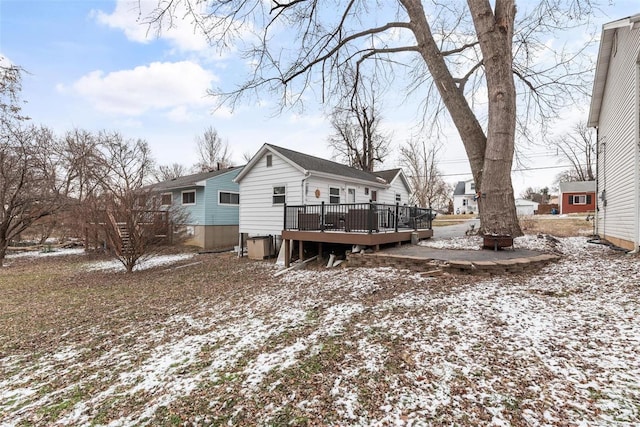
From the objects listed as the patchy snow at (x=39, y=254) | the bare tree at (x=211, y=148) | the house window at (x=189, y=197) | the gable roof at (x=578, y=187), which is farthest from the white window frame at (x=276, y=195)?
the gable roof at (x=578, y=187)

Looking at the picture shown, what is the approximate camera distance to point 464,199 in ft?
159

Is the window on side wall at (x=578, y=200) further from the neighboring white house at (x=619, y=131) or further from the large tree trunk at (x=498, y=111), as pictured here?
the large tree trunk at (x=498, y=111)

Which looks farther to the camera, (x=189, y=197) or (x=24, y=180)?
(x=189, y=197)

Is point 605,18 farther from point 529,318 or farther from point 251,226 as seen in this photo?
point 251,226

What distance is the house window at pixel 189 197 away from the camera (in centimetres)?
1671

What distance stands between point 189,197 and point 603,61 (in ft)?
60.5

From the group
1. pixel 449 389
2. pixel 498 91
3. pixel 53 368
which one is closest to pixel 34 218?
pixel 53 368

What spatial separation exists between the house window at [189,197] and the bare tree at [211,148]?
57.1ft

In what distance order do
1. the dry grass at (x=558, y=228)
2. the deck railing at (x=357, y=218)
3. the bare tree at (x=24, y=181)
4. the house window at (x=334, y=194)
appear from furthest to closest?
1. the house window at (x=334, y=194)
2. the bare tree at (x=24, y=181)
3. the dry grass at (x=558, y=228)
4. the deck railing at (x=357, y=218)

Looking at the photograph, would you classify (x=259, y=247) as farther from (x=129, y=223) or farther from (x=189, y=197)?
(x=189, y=197)

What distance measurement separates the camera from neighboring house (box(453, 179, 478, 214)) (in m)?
46.7

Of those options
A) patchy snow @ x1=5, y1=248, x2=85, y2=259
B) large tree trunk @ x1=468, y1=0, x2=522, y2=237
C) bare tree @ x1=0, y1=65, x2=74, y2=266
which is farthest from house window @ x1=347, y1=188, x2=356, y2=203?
patchy snow @ x1=5, y1=248, x2=85, y2=259

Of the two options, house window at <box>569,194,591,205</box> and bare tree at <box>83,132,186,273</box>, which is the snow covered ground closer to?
bare tree at <box>83,132,186,273</box>

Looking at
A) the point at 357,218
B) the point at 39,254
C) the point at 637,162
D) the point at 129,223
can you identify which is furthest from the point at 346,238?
the point at 39,254
